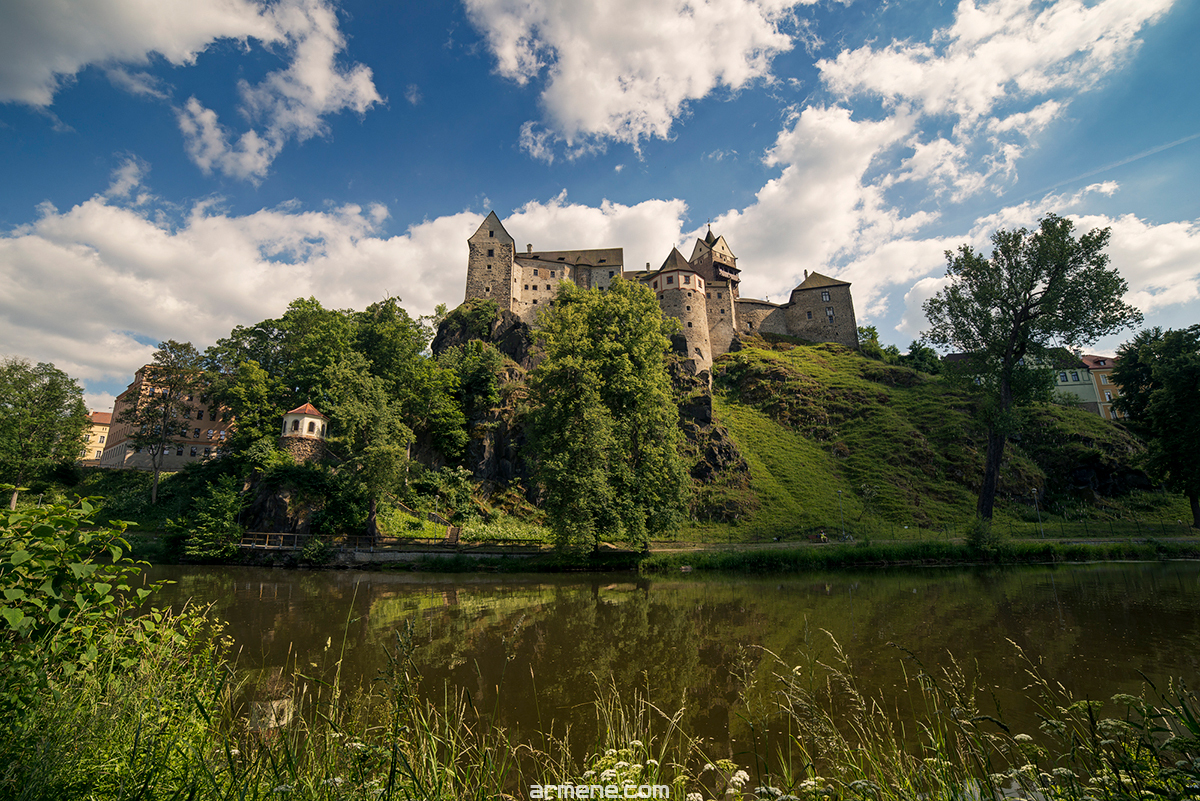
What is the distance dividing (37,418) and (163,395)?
1260cm

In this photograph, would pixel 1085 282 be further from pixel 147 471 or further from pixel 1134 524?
pixel 147 471

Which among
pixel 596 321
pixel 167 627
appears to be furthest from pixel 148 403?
pixel 167 627

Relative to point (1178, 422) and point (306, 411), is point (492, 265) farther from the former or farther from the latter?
point (1178, 422)

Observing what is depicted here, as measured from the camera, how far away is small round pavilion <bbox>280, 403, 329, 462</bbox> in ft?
117

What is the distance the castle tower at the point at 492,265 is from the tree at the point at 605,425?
3547 centimetres

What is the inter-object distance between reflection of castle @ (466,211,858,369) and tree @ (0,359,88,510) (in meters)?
39.6

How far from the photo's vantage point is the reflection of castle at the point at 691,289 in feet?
212

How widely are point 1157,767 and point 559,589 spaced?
19.5m

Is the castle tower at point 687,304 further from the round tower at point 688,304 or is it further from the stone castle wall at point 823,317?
the stone castle wall at point 823,317

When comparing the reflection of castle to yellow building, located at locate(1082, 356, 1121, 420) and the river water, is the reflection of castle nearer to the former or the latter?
yellow building, located at locate(1082, 356, 1121, 420)

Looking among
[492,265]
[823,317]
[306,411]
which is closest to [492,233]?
[492,265]

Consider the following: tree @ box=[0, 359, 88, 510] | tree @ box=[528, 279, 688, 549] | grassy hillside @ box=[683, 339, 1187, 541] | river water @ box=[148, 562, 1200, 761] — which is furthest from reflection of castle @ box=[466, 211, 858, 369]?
river water @ box=[148, 562, 1200, 761]

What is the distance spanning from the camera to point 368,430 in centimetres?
3334

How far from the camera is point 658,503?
27891 mm
